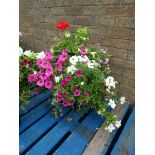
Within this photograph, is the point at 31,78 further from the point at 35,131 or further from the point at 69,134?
the point at 69,134

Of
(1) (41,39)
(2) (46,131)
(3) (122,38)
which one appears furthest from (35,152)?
(1) (41,39)

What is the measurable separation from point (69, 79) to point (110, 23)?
2.14ft

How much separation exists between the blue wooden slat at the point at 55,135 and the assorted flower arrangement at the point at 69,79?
0.24ft

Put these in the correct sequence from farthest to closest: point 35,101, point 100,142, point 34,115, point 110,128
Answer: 1. point 35,101
2. point 34,115
3. point 110,128
4. point 100,142

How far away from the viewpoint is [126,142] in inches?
63.1

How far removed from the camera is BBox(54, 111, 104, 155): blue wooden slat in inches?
57.9

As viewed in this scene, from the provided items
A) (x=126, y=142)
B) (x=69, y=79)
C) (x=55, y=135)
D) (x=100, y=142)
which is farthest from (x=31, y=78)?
(x=126, y=142)

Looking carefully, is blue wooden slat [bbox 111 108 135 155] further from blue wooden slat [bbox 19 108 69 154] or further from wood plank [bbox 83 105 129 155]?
blue wooden slat [bbox 19 108 69 154]

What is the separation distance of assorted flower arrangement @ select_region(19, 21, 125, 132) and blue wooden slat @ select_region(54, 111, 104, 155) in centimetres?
8

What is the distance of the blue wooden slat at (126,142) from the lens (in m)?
1.51

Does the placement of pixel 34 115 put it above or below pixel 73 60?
below

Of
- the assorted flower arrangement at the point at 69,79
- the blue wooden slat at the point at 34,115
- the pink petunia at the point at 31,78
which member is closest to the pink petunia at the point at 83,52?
the assorted flower arrangement at the point at 69,79

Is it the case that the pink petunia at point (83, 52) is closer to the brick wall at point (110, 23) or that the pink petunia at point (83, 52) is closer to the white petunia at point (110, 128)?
the brick wall at point (110, 23)
